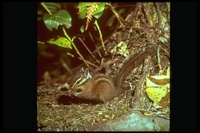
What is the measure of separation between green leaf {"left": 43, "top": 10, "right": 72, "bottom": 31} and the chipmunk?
0.65m

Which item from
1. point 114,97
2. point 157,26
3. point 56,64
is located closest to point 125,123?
point 114,97

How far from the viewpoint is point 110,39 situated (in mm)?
3822

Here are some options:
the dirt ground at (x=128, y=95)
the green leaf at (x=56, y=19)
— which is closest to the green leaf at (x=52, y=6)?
the green leaf at (x=56, y=19)

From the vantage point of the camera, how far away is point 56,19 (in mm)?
3088

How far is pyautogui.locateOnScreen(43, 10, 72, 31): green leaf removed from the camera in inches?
120

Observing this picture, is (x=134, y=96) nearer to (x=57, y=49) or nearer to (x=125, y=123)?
(x=125, y=123)

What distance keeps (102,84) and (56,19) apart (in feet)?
2.98

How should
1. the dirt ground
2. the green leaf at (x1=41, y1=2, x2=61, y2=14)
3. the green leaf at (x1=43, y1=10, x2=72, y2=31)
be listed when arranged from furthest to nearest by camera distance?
1. the green leaf at (x1=41, y1=2, x2=61, y2=14)
2. the green leaf at (x1=43, y1=10, x2=72, y2=31)
3. the dirt ground

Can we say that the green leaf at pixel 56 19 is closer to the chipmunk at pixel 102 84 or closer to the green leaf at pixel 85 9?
the green leaf at pixel 85 9

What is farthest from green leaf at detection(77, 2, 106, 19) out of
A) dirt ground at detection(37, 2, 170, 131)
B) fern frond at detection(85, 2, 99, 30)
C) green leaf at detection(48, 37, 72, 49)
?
dirt ground at detection(37, 2, 170, 131)

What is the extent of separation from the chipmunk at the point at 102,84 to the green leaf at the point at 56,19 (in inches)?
25.6

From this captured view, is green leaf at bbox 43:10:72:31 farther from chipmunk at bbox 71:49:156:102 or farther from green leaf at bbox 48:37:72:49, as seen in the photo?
chipmunk at bbox 71:49:156:102

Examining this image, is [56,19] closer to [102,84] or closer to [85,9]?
[85,9]

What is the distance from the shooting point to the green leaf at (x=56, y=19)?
306 centimetres
